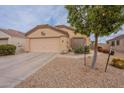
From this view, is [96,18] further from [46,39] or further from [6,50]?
[6,50]

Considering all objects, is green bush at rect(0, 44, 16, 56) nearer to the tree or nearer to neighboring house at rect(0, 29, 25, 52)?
neighboring house at rect(0, 29, 25, 52)

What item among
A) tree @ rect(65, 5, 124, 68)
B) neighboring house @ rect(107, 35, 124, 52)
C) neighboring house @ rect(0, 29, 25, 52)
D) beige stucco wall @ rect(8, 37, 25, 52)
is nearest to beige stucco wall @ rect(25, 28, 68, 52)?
beige stucco wall @ rect(8, 37, 25, 52)

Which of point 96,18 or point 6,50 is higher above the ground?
point 96,18

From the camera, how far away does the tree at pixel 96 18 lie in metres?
6.29

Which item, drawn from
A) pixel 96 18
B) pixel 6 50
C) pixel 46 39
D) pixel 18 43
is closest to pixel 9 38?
pixel 18 43

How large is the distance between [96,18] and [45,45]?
9.89 metres

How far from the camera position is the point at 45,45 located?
15781 mm

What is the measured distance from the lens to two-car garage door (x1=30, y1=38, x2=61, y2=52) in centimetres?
1546

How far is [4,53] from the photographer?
46.3 feet

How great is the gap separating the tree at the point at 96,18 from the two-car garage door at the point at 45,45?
26.7 feet

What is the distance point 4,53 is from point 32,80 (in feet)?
31.1
